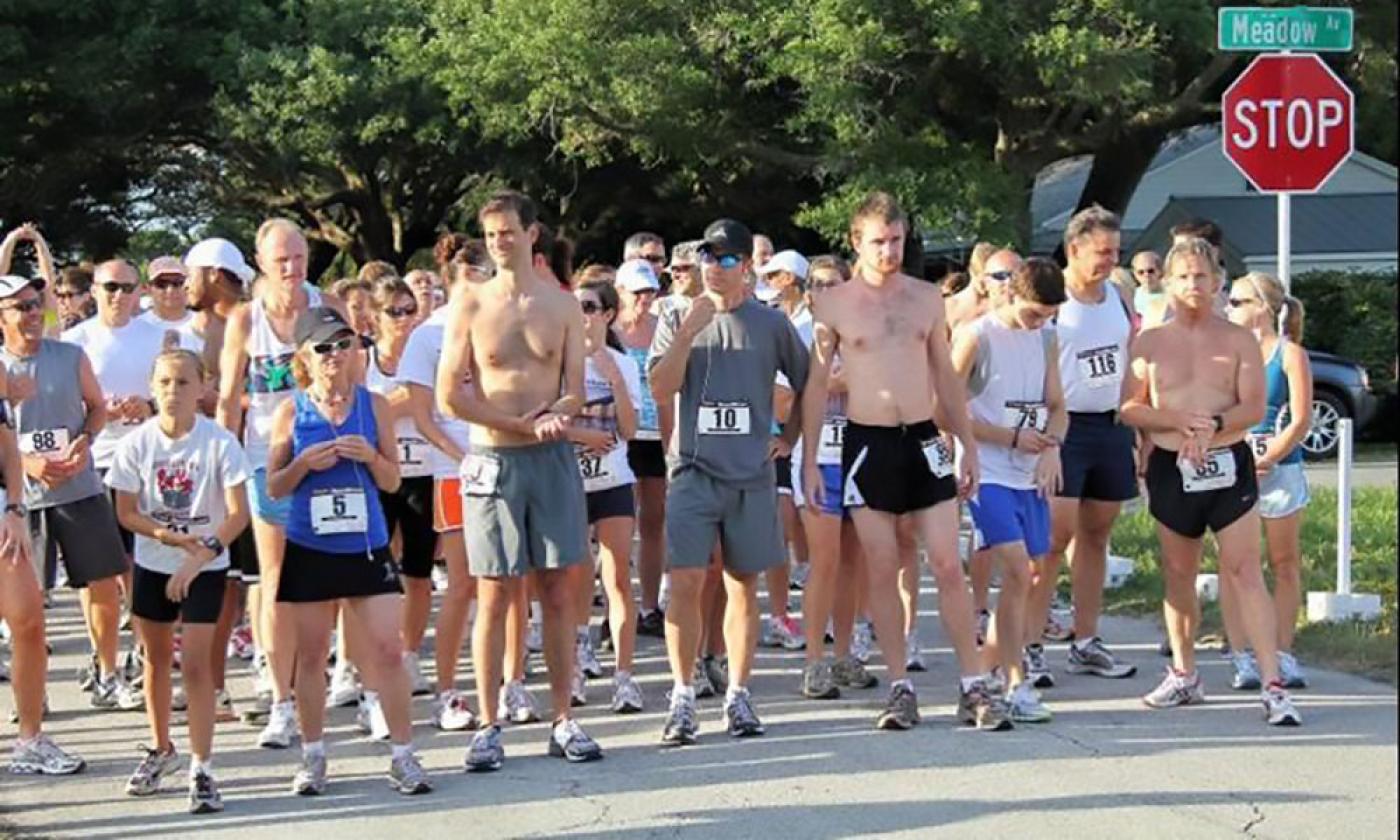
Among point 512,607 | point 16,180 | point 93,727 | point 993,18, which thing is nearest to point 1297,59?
point 512,607

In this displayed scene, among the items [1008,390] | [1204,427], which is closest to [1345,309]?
[1204,427]

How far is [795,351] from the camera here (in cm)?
788

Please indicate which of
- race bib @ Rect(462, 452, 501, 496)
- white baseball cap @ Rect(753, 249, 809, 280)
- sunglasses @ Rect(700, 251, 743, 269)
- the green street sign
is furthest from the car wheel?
race bib @ Rect(462, 452, 501, 496)

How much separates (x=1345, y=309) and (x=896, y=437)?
55.7ft

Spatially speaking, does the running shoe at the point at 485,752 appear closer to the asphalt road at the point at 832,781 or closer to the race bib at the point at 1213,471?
the asphalt road at the point at 832,781

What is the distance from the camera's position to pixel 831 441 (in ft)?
29.5

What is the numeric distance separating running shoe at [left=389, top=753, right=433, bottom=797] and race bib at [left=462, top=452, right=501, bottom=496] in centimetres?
101

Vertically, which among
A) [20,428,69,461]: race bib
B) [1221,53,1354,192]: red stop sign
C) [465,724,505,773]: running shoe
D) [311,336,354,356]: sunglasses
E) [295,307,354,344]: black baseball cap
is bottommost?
[465,724,505,773]: running shoe

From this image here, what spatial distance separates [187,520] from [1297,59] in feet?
20.9

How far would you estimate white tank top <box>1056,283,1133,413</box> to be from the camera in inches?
345

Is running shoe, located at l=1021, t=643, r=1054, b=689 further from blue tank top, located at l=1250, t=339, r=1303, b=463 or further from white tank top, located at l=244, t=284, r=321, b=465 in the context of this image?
white tank top, located at l=244, t=284, r=321, b=465

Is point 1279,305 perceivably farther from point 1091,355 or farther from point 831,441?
point 831,441

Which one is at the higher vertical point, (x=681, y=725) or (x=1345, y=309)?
(x=1345, y=309)

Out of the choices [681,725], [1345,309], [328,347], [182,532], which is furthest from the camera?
[1345,309]
